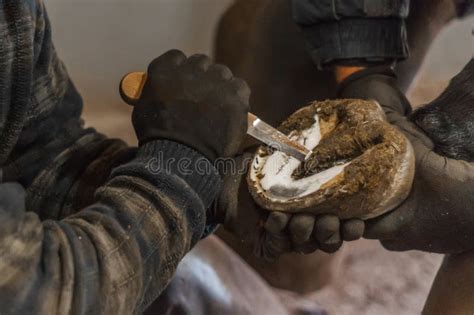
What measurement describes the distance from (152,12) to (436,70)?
1.41 ft

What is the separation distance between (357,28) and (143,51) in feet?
1.30

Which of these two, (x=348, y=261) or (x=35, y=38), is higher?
(x=35, y=38)

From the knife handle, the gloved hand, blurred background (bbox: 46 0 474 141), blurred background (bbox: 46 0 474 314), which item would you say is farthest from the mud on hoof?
blurred background (bbox: 46 0 474 141)

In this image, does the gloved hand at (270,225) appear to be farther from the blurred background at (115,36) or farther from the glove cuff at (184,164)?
the blurred background at (115,36)

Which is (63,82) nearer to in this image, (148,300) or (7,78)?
(7,78)

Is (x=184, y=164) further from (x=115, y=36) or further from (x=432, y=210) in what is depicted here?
(x=115, y=36)

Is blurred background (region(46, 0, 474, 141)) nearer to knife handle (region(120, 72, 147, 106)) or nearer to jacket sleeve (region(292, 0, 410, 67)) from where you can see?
jacket sleeve (region(292, 0, 410, 67))

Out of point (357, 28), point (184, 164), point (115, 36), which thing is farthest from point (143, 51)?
point (184, 164)

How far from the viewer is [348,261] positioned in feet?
2.49

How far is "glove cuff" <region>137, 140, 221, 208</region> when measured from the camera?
46cm

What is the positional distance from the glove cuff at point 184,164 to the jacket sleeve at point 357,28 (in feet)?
0.85

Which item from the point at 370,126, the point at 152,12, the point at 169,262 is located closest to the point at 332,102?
the point at 370,126

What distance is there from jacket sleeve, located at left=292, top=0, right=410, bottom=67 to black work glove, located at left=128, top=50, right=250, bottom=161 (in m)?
0.21

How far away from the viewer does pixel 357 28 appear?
0.64 m
